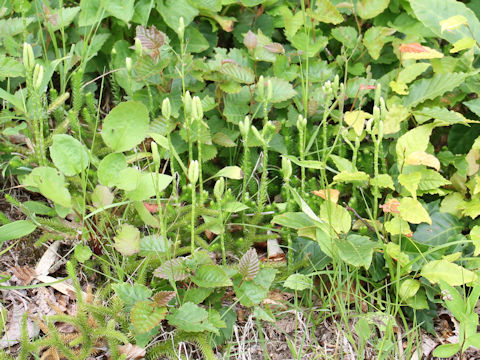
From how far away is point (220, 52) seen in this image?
2.38 m

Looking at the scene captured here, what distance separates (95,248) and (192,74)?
82 cm

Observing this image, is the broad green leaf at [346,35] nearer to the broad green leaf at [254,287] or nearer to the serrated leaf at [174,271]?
the broad green leaf at [254,287]

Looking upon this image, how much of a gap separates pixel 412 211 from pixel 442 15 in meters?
0.88

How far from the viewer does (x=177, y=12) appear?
2357 millimetres

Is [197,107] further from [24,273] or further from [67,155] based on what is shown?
[24,273]

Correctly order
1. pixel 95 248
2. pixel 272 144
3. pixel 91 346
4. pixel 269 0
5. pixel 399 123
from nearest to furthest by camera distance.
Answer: pixel 91 346, pixel 95 248, pixel 399 123, pixel 272 144, pixel 269 0

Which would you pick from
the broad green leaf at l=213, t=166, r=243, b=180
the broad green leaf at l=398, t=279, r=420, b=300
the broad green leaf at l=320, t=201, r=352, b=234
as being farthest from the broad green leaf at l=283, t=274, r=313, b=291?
the broad green leaf at l=213, t=166, r=243, b=180

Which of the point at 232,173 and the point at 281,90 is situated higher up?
the point at 281,90

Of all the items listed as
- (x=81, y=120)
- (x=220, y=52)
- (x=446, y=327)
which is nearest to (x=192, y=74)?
(x=220, y=52)

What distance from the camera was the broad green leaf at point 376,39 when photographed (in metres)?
2.36

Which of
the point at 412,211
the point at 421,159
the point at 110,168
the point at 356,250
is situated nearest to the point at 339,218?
the point at 356,250

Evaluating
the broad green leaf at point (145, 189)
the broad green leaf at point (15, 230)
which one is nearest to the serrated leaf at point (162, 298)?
the broad green leaf at point (145, 189)

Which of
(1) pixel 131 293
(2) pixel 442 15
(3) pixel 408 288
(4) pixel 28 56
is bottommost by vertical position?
(3) pixel 408 288

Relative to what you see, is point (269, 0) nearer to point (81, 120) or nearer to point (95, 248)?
point (81, 120)
